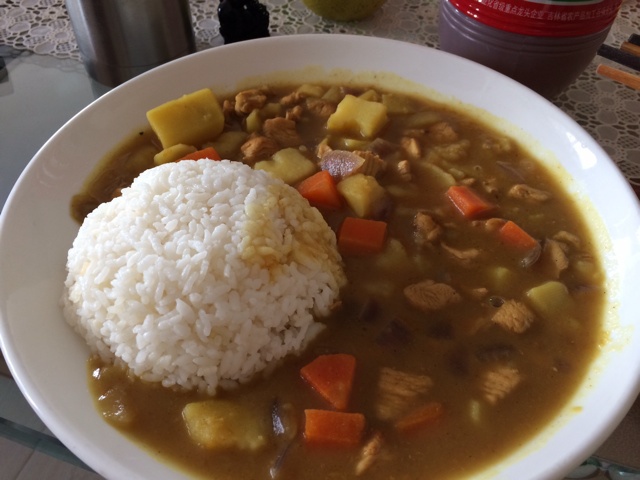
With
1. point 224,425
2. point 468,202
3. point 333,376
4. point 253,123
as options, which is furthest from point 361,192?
point 224,425

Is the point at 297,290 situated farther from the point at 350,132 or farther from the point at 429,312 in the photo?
the point at 350,132

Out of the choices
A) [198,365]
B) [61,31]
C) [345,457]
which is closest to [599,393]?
[345,457]

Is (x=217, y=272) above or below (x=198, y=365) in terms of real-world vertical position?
above

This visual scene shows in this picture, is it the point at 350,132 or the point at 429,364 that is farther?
the point at 350,132

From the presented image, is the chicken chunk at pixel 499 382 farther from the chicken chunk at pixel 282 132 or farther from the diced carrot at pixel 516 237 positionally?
the chicken chunk at pixel 282 132

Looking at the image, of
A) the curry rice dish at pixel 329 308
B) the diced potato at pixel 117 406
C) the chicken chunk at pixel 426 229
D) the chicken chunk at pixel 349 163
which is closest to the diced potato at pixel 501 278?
the curry rice dish at pixel 329 308

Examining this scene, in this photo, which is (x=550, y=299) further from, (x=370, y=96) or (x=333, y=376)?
(x=370, y=96)
